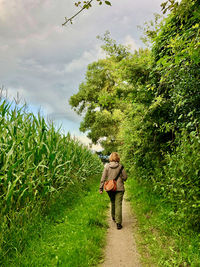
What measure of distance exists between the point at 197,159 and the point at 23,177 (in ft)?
10.3

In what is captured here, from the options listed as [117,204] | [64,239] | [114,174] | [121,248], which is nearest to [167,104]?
[114,174]

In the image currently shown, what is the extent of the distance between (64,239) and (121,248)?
3.83ft

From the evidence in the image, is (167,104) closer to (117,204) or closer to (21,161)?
(117,204)

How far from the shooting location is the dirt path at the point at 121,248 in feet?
12.0

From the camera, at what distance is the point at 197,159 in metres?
3.37

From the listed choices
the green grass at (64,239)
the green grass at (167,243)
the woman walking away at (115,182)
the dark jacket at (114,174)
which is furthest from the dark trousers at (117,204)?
the green grass at (167,243)

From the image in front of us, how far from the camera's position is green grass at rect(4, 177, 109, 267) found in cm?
330

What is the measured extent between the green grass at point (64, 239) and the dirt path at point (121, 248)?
0.17 m

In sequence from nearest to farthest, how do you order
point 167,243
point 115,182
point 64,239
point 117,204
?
point 167,243, point 64,239, point 117,204, point 115,182

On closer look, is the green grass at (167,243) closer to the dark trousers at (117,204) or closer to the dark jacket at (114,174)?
the dark trousers at (117,204)

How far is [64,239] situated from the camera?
4.15 m

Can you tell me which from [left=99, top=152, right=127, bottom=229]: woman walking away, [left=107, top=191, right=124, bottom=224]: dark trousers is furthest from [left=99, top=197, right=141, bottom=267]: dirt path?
[left=99, top=152, right=127, bottom=229]: woman walking away

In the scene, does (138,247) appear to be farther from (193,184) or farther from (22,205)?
(22,205)

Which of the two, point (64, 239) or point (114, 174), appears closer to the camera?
point (64, 239)
